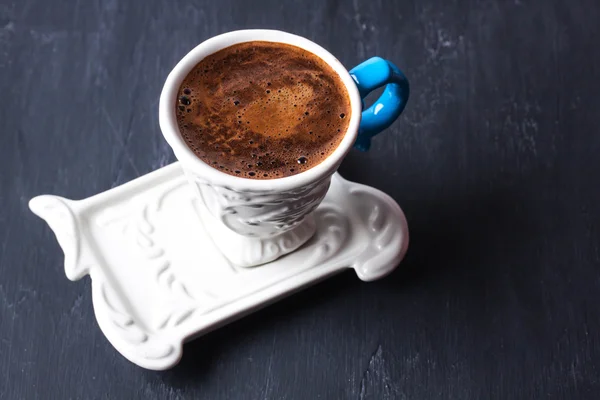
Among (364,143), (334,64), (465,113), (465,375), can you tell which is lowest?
(465,375)

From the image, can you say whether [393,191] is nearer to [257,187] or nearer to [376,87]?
[376,87]

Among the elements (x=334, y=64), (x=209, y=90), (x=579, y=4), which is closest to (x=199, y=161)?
(x=209, y=90)

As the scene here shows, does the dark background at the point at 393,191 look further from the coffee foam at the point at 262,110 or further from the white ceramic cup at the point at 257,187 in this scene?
the coffee foam at the point at 262,110

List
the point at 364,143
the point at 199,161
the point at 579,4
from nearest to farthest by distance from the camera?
the point at 199,161
the point at 364,143
the point at 579,4

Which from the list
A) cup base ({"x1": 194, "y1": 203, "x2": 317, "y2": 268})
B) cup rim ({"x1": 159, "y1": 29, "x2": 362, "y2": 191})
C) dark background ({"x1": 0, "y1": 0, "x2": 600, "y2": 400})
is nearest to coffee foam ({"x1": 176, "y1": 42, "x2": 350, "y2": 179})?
cup rim ({"x1": 159, "y1": 29, "x2": 362, "y2": 191})

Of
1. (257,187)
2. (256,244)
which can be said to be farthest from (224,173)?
(256,244)

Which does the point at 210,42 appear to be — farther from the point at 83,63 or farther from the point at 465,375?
the point at 465,375

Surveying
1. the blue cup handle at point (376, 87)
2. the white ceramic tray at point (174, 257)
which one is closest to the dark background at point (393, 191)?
the white ceramic tray at point (174, 257)
